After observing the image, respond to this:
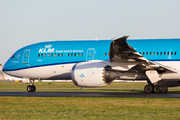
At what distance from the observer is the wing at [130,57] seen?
67.2ft

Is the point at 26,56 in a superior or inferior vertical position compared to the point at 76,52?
inferior

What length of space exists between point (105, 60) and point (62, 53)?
4.09 m

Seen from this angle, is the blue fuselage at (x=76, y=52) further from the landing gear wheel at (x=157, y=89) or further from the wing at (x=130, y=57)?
the landing gear wheel at (x=157, y=89)

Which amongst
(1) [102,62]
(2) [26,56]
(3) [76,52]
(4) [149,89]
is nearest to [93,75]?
(1) [102,62]

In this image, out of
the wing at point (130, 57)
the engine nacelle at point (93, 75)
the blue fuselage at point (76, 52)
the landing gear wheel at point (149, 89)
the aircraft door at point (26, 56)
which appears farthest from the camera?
the aircraft door at point (26, 56)

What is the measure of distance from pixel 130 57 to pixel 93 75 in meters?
2.91

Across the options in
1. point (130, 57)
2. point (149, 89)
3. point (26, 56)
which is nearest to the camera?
point (130, 57)

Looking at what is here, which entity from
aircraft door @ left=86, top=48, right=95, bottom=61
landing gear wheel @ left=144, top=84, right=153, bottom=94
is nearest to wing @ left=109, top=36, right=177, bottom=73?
landing gear wheel @ left=144, top=84, right=153, bottom=94

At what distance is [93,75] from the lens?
2105 cm

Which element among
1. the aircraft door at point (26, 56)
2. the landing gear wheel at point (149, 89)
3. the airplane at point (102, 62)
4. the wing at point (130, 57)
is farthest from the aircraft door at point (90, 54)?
the aircraft door at point (26, 56)

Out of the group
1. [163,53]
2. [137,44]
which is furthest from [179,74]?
[137,44]

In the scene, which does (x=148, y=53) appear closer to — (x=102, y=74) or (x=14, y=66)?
(x=102, y=74)

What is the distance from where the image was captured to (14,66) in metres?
27.6

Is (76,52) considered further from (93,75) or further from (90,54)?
(93,75)
